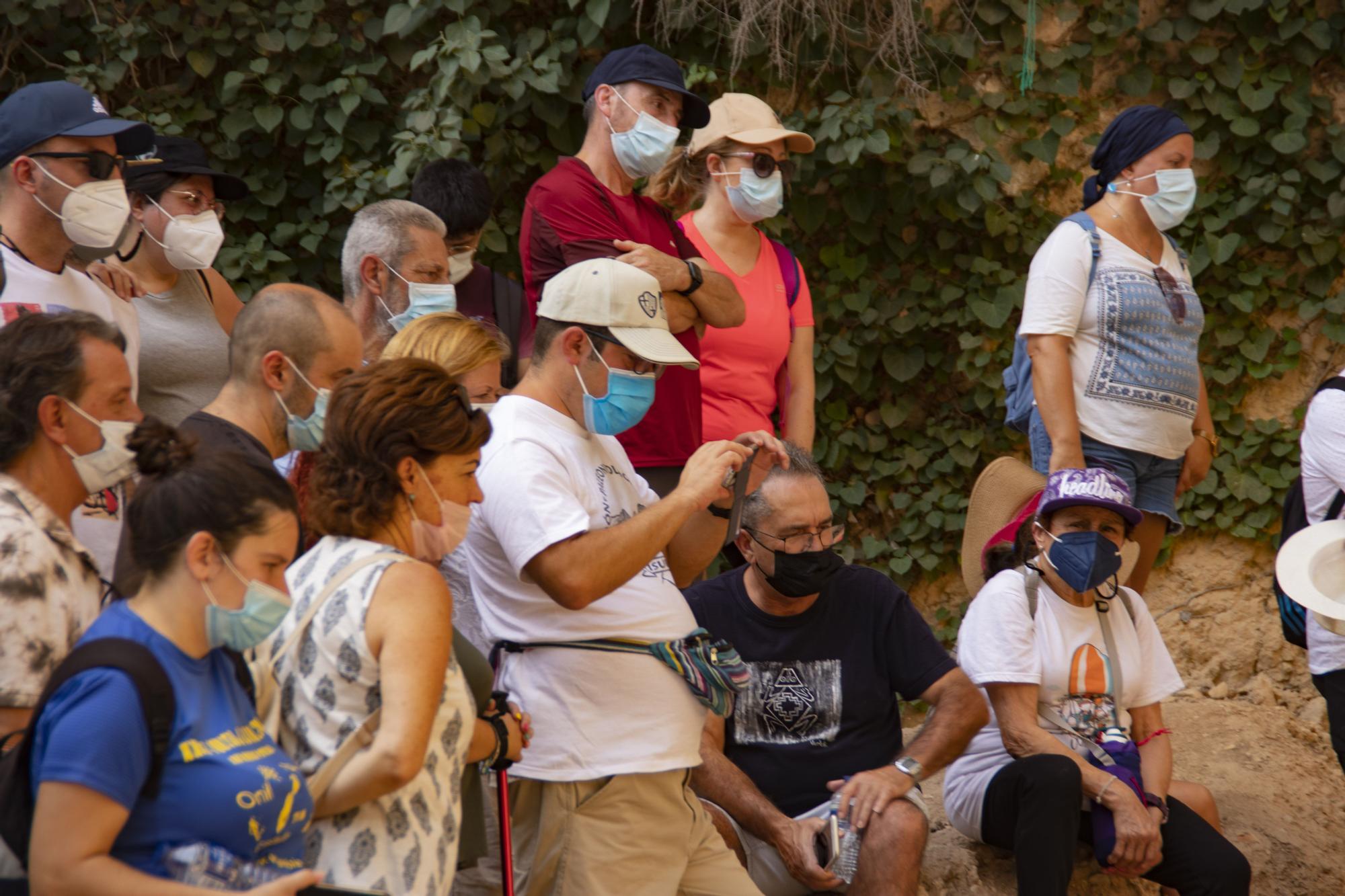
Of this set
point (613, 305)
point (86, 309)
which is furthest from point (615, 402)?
point (86, 309)

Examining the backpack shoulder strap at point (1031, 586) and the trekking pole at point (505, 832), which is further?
the backpack shoulder strap at point (1031, 586)

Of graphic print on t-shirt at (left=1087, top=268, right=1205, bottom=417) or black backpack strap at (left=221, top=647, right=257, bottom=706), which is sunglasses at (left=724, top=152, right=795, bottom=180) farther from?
black backpack strap at (left=221, top=647, right=257, bottom=706)

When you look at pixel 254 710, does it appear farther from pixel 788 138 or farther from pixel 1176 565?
pixel 1176 565

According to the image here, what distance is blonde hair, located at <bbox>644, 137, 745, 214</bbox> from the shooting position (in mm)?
4582

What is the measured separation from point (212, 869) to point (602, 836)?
1.11m

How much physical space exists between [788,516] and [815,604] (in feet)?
0.90

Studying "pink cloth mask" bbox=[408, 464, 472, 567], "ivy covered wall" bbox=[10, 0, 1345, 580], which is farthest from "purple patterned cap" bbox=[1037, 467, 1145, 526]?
"ivy covered wall" bbox=[10, 0, 1345, 580]

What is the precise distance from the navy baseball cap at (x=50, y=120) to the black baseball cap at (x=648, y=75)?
1.44 m

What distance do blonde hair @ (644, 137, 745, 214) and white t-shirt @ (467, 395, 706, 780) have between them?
70.5 inches

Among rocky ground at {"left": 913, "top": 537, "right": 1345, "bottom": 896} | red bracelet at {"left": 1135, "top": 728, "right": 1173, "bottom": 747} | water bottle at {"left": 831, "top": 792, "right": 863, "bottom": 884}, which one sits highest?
red bracelet at {"left": 1135, "top": 728, "right": 1173, "bottom": 747}

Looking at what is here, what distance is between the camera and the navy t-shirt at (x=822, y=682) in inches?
146

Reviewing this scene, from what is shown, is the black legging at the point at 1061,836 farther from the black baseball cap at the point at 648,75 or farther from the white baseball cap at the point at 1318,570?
the black baseball cap at the point at 648,75

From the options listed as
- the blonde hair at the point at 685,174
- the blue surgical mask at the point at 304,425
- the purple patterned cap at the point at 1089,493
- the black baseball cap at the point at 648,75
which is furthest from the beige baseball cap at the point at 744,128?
the blue surgical mask at the point at 304,425

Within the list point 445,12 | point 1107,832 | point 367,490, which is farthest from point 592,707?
point 445,12
